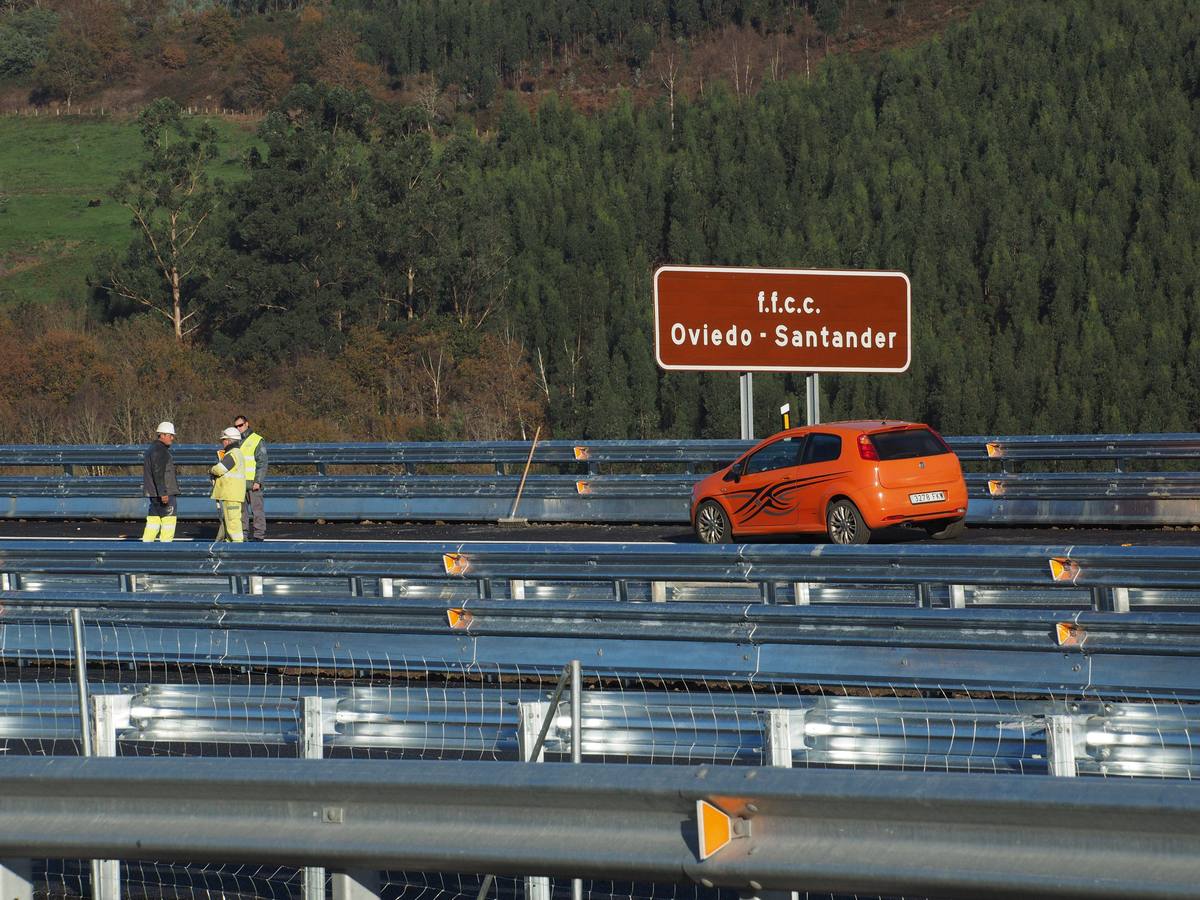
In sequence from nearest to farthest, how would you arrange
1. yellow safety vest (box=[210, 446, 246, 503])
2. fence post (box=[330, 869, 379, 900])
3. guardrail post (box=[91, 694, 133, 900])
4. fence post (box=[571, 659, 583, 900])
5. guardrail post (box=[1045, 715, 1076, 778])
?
fence post (box=[330, 869, 379, 900])
fence post (box=[571, 659, 583, 900])
guardrail post (box=[1045, 715, 1076, 778])
guardrail post (box=[91, 694, 133, 900])
yellow safety vest (box=[210, 446, 246, 503])

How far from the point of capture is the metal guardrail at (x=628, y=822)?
3309 mm

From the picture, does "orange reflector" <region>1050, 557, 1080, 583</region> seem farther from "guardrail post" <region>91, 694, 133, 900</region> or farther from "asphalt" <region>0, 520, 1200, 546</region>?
"asphalt" <region>0, 520, 1200, 546</region>

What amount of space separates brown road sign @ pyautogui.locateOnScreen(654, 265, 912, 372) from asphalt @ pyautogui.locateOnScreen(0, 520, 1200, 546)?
2.57 m

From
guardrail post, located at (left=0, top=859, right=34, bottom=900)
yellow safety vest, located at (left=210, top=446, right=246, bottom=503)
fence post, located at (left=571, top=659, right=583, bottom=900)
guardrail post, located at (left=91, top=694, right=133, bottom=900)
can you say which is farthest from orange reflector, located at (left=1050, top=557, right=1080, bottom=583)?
yellow safety vest, located at (left=210, top=446, right=246, bottom=503)

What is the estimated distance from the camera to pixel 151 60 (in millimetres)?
170375

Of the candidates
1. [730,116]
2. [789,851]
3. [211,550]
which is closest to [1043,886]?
[789,851]

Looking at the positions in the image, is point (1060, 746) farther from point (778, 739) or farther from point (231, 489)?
point (231, 489)

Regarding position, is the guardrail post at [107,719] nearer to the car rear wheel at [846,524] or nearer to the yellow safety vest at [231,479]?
the car rear wheel at [846,524]

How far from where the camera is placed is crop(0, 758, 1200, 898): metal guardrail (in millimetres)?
3309

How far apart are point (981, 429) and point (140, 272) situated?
54540mm

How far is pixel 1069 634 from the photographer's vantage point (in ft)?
30.8

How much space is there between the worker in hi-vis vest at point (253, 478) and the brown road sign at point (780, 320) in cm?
532

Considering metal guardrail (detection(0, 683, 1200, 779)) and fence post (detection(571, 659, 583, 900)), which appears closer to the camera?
fence post (detection(571, 659, 583, 900))

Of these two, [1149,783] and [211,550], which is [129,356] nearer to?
[211,550]
